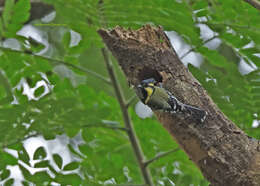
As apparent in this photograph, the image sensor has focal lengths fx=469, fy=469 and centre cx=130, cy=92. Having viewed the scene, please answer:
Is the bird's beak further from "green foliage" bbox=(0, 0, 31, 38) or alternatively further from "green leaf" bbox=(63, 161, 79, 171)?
"green foliage" bbox=(0, 0, 31, 38)

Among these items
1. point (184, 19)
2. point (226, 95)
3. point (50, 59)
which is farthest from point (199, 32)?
point (50, 59)

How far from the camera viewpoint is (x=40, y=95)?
1573 mm

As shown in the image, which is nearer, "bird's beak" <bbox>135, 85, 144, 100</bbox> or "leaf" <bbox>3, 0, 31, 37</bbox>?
"bird's beak" <bbox>135, 85, 144, 100</bbox>

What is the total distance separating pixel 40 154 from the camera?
4.62 feet

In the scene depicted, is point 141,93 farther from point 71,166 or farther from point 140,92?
point 71,166

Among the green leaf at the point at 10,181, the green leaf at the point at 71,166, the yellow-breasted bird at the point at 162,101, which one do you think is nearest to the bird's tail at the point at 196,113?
the yellow-breasted bird at the point at 162,101

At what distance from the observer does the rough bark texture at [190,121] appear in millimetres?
1098

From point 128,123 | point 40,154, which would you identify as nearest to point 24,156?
point 40,154

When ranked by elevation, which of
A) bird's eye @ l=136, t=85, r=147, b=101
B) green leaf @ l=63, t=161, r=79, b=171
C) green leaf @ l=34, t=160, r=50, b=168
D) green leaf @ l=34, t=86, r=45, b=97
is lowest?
green leaf @ l=63, t=161, r=79, b=171

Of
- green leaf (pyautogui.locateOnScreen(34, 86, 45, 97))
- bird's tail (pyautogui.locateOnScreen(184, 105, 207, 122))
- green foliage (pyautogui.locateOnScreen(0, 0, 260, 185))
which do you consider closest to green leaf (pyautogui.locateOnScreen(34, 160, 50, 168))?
green foliage (pyautogui.locateOnScreen(0, 0, 260, 185))

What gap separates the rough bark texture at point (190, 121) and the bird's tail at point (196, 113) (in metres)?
0.02

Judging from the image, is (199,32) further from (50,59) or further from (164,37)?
(50,59)

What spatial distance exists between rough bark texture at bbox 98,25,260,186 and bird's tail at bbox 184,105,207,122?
0.6 inches

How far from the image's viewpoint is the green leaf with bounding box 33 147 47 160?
55.1 inches
